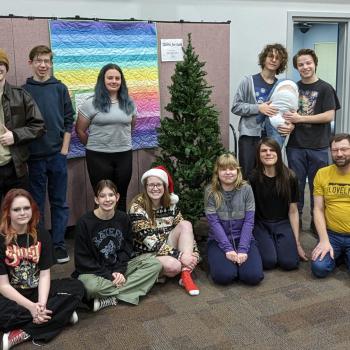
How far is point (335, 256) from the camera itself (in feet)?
10.4

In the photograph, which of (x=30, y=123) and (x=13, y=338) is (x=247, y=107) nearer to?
(x=30, y=123)

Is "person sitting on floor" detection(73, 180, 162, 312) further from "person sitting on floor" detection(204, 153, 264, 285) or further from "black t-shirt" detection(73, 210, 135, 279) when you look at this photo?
"person sitting on floor" detection(204, 153, 264, 285)

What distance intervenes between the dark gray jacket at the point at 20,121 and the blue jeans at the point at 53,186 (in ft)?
0.83

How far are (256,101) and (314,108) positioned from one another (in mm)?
487

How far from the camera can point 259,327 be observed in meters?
2.46

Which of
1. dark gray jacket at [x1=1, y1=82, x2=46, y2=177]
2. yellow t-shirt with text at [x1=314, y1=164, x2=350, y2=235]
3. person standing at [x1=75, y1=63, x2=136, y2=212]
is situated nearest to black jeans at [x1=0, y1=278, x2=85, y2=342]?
dark gray jacket at [x1=1, y1=82, x2=46, y2=177]

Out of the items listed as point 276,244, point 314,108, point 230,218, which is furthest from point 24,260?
point 314,108

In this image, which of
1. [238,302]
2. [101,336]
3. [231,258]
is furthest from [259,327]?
[101,336]

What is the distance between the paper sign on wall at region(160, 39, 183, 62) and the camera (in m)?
4.04

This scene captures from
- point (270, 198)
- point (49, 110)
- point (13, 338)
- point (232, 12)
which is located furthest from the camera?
point (232, 12)

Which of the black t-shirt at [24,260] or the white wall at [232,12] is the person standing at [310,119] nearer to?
the white wall at [232,12]

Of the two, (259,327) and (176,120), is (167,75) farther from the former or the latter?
(259,327)

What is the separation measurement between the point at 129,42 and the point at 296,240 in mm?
2094

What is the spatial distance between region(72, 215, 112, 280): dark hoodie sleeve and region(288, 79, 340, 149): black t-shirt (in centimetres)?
193
